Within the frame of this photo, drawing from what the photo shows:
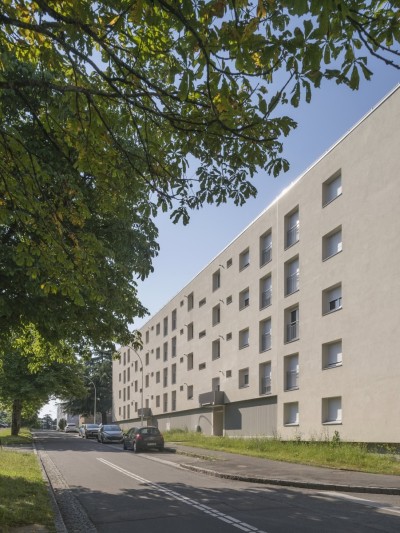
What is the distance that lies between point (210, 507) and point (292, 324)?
1803cm

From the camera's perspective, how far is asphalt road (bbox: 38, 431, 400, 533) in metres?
8.85

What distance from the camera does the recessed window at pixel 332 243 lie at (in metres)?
24.4

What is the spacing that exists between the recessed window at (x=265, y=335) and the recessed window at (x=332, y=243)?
287 inches

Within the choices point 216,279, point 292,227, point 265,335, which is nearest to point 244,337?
point 265,335

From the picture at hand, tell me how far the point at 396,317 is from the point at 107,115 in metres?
15.9

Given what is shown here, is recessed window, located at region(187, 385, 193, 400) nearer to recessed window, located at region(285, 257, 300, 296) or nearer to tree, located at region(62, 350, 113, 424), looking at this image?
recessed window, located at region(285, 257, 300, 296)

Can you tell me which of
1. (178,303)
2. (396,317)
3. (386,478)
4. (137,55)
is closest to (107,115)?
(137,55)

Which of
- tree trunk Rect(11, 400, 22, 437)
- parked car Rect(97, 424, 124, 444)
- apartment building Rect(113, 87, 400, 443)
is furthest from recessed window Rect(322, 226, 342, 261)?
tree trunk Rect(11, 400, 22, 437)

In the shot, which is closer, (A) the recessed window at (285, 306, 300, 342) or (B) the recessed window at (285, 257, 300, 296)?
(A) the recessed window at (285, 306, 300, 342)

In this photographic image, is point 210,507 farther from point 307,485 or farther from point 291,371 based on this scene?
point 291,371

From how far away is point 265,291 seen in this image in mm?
32531

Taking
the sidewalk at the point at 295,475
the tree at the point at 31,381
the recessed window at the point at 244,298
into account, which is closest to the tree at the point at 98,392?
the tree at the point at 31,381

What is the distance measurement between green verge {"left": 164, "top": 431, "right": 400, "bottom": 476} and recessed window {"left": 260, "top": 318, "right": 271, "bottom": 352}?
556 cm

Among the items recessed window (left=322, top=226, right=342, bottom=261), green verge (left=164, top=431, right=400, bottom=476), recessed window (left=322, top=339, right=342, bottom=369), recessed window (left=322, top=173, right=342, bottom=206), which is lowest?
green verge (left=164, top=431, right=400, bottom=476)
